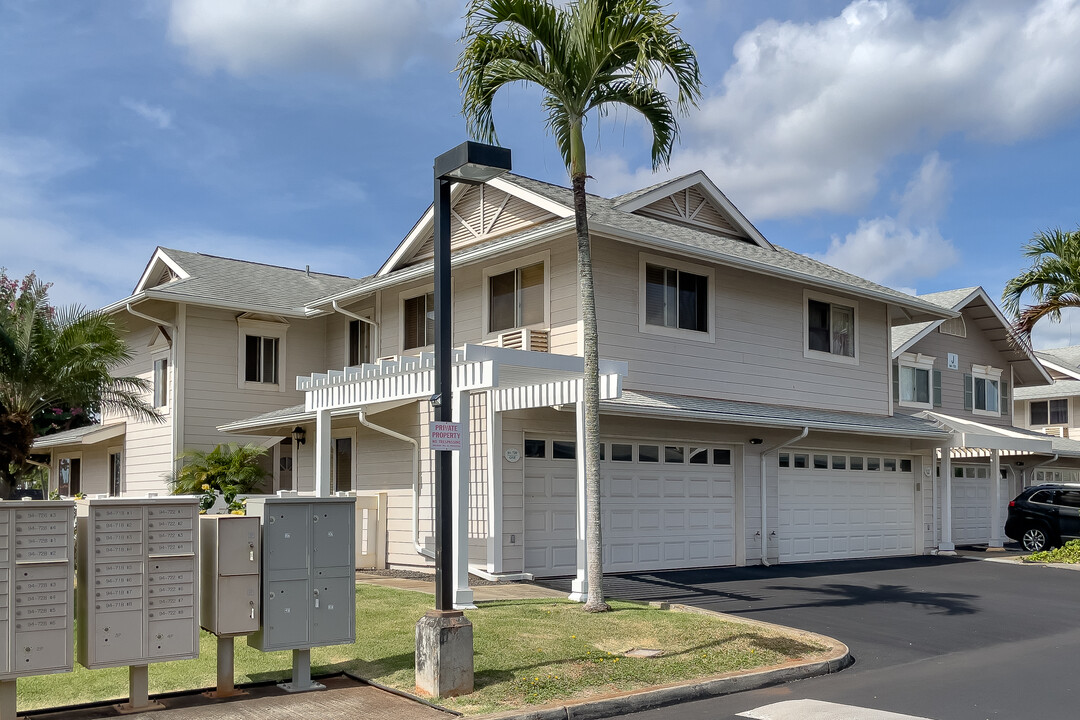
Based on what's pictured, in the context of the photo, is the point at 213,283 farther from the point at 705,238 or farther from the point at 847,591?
A: the point at 847,591

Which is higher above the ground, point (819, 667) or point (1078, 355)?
point (1078, 355)

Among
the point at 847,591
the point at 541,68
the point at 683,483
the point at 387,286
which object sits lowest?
the point at 847,591

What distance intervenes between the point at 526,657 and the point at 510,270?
29.8ft

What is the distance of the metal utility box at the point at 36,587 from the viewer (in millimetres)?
6855

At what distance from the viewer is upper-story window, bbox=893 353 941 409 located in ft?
80.3

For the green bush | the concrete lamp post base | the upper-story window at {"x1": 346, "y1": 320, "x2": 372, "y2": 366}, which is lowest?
the green bush

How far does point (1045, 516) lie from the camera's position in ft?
73.9

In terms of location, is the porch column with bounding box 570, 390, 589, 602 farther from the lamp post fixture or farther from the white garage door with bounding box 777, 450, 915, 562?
the white garage door with bounding box 777, 450, 915, 562

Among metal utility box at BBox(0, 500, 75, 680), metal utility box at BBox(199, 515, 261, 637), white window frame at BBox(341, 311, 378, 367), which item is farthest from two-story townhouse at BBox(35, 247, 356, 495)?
metal utility box at BBox(0, 500, 75, 680)

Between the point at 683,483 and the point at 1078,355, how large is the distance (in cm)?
2883

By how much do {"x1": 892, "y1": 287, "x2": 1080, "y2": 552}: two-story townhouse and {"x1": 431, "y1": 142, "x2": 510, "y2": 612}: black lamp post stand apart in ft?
54.1

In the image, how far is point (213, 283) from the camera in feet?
72.4

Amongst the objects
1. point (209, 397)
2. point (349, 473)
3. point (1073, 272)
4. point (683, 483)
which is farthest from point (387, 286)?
point (1073, 272)

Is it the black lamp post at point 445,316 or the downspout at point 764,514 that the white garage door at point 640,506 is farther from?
the black lamp post at point 445,316
